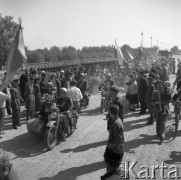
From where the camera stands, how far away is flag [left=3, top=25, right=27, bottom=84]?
7.83 meters

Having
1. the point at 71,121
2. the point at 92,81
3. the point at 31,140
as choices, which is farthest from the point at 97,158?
the point at 92,81

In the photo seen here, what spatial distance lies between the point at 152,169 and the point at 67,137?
3.13 metres

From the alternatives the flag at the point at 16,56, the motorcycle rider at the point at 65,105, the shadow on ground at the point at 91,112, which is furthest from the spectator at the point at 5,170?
the shadow on ground at the point at 91,112

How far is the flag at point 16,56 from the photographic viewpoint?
7.83m

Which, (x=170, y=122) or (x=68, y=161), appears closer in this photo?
(x=68, y=161)

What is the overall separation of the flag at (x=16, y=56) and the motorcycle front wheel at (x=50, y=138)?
6.99 ft

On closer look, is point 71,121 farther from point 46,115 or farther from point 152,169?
point 152,169

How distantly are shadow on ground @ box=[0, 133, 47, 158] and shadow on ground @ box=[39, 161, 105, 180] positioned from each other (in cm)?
138

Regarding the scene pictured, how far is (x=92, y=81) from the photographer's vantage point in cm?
1594

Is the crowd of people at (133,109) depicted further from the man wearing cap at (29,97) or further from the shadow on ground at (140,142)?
the man wearing cap at (29,97)

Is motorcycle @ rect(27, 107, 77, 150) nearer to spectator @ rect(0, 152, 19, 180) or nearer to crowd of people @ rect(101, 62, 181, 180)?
crowd of people @ rect(101, 62, 181, 180)

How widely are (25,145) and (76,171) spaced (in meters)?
2.35

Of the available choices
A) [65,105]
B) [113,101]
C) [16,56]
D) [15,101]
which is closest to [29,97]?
[15,101]

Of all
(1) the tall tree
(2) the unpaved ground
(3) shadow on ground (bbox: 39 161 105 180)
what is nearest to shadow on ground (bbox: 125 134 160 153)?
(2) the unpaved ground
